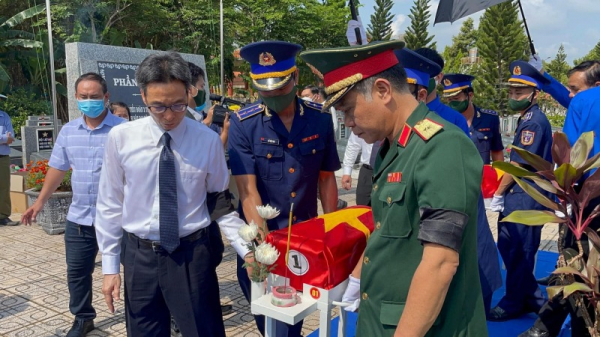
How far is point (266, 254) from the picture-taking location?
6.25 feet

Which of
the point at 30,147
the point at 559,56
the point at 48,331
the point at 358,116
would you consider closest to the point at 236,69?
the point at 30,147

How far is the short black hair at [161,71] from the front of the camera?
6.84 ft

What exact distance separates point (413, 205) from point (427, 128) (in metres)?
0.22

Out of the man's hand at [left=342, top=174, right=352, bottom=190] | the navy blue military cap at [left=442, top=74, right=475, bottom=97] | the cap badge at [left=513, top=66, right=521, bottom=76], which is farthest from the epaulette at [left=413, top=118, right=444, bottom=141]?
the navy blue military cap at [left=442, top=74, right=475, bottom=97]

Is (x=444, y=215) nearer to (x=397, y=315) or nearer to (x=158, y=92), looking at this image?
(x=397, y=315)

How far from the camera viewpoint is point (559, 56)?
1802 inches

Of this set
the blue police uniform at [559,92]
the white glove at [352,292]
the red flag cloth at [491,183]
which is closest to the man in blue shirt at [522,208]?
the red flag cloth at [491,183]

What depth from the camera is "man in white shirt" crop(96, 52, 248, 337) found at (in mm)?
2152

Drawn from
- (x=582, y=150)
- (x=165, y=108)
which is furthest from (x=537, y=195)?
(x=165, y=108)

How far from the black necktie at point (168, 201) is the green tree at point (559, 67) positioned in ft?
Answer: 148

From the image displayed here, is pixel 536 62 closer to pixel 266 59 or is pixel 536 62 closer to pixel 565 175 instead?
pixel 565 175

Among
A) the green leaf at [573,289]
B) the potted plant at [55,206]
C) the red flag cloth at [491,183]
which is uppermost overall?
the red flag cloth at [491,183]

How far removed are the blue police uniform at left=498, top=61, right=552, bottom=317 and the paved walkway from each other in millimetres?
1595

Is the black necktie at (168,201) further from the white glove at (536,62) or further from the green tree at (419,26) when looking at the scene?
the green tree at (419,26)
